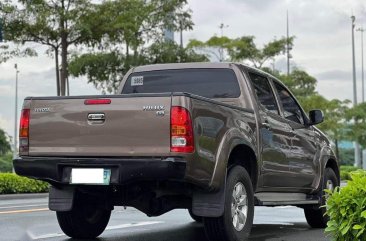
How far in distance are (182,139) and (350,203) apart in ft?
5.34

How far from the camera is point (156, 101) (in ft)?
19.2

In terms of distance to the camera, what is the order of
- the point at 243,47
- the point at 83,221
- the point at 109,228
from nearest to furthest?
1. the point at 83,221
2. the point at 109,228
3. the point at 243,47

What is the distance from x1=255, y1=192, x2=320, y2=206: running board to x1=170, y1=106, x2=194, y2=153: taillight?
1691 mm

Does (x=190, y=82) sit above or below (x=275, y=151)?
above

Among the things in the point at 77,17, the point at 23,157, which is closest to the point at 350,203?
the point at 23,157

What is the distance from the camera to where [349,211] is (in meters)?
4.79

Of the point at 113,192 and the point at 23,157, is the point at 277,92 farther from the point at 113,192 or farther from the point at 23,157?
the point at 23,157

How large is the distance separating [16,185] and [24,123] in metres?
13.2

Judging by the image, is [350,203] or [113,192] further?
[113,192]

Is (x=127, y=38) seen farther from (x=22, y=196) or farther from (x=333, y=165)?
(x=333, y=165)

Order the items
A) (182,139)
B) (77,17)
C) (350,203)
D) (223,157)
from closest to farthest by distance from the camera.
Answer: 1. (350,203)
2. (182,139)
3. (223,157)
4. (77,17)

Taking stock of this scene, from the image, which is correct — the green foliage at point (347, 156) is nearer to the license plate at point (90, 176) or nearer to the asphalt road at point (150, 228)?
the asphalt road at point (150, 228)

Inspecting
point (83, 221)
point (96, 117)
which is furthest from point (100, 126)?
point (83, 221)

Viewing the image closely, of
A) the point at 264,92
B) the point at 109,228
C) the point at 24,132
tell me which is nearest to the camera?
the point at 24,132
